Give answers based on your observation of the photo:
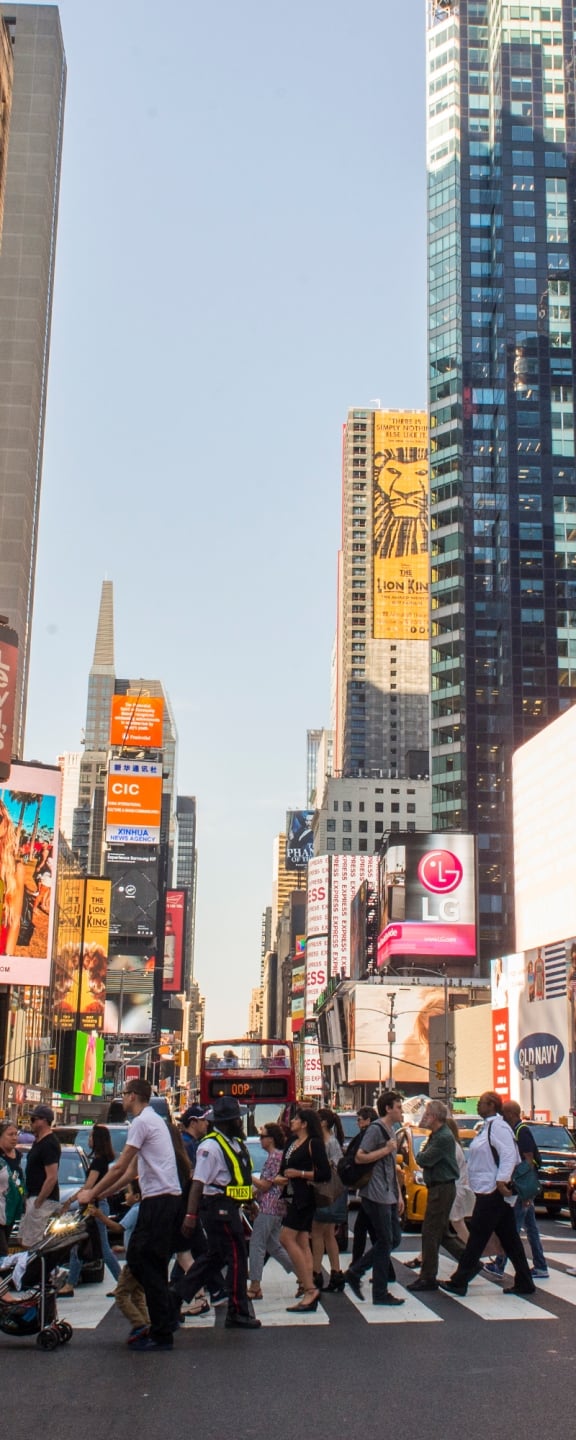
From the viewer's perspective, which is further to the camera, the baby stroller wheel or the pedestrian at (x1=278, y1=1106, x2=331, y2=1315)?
the pedestrian at (x1=278, y1=1106, x2=331, y2=1315)

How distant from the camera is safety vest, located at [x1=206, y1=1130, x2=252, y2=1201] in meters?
12.0

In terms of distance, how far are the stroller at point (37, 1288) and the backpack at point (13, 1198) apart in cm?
234

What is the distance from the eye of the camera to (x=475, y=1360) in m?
10.0

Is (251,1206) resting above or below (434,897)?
below

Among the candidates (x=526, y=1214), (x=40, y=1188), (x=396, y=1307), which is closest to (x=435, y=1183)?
(x=396, y=1307)

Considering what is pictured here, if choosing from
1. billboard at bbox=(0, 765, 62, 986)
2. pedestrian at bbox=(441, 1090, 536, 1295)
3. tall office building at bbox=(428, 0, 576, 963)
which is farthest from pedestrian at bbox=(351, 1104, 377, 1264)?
tall office building at bbox=(428, 0, 576, 963)

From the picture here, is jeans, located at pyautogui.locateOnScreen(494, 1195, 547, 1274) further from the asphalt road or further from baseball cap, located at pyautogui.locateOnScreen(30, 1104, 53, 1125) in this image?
baseball cap, located at pyautogui.locateOnScreen(30, 1104, 53, 1125)

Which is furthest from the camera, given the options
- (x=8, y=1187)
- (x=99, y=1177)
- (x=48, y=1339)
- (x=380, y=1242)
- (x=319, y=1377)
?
(x=99, y=1177)

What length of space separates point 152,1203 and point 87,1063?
102 meters

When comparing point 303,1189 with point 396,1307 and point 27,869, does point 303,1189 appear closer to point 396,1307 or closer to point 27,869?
point 396,1307

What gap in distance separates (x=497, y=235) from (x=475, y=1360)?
466ft

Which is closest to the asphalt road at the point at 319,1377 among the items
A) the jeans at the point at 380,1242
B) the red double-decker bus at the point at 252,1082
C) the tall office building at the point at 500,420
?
the jeans at the point at 380,1242

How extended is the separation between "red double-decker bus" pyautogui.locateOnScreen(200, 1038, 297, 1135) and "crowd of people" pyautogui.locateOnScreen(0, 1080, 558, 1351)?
19841 millimetres

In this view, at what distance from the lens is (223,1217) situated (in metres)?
11.8
